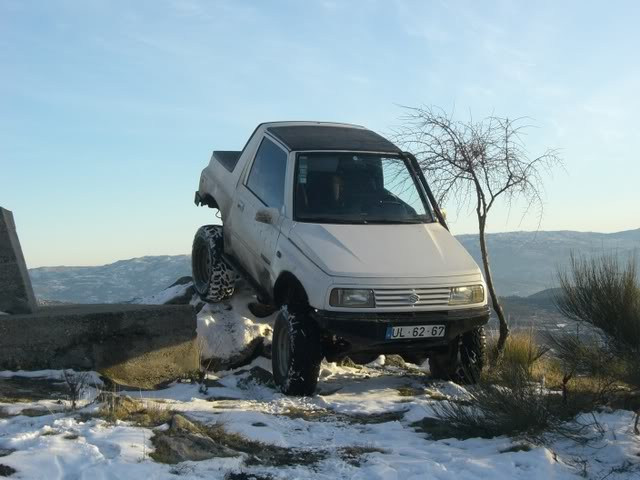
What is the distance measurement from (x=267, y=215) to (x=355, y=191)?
1.00 metres

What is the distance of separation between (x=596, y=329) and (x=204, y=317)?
4.39 meters

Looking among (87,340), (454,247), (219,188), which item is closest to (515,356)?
(454,247)

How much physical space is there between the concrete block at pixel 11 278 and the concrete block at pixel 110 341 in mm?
189

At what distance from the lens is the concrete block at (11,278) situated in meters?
7.55

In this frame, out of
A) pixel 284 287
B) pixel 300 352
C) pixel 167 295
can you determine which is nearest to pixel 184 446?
pixel 300 352

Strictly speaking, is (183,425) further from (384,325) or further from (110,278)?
(110,278)

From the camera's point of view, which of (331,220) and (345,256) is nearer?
(345,256)

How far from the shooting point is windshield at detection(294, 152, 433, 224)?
7379 mm

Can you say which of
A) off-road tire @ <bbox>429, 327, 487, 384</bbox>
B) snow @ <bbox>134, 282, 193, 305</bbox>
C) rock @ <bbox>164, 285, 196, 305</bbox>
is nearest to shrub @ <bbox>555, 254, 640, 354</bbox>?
off-road tire @ <bbox>429, 327, 487, 384</bbox>

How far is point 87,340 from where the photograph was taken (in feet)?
24.0

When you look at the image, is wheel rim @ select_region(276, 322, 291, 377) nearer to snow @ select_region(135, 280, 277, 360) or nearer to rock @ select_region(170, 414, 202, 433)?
snow @ select_region(135, 280, 277, 360)

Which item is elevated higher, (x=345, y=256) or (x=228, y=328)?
(x=345, y=256)

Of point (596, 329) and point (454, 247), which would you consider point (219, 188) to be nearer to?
point (454, 247)

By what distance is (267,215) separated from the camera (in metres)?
7.29
